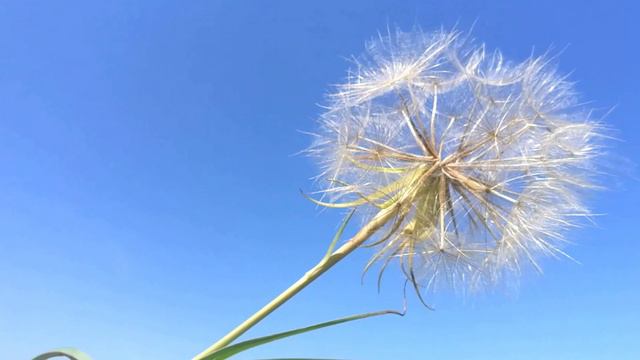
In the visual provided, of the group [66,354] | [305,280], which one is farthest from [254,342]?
[305,280]

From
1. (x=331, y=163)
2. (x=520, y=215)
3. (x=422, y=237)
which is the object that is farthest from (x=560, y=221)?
(x=331, y=163)

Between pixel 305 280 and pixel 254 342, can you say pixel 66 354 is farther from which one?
pixel 305 280

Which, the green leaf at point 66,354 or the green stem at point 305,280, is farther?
the green stem at point 305,280

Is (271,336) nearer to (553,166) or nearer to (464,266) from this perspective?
(464,266)

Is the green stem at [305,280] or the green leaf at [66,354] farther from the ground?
the green stem at [305,280]

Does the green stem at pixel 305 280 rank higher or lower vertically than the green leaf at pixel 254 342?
higher
